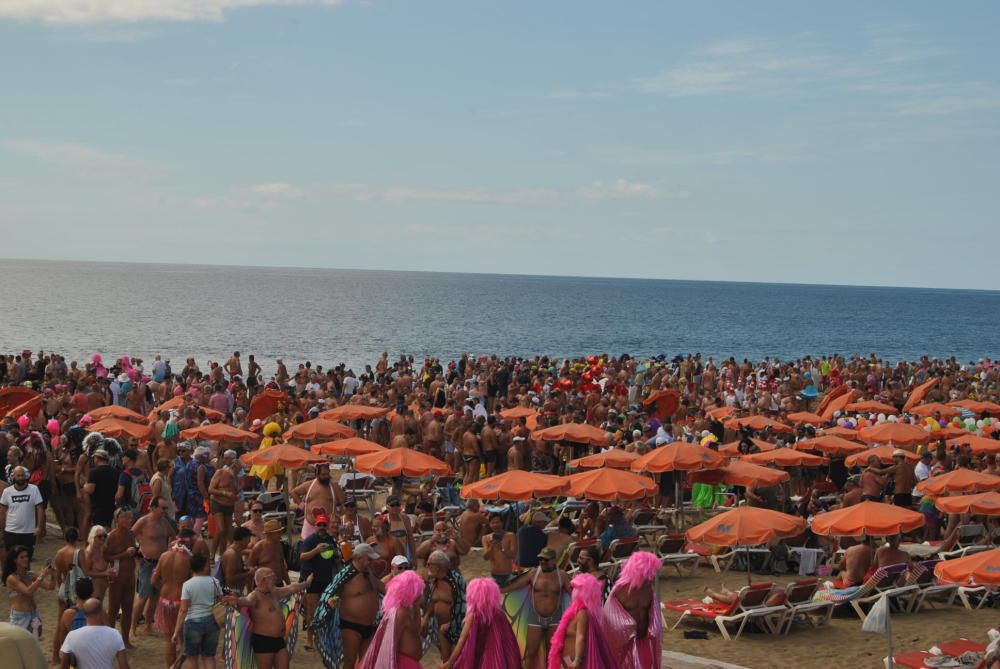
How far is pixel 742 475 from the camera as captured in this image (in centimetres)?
1432

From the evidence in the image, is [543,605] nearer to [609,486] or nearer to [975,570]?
[975,570]

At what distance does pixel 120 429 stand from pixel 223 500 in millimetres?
4117

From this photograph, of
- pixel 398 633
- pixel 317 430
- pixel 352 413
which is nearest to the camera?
pixel 398 633

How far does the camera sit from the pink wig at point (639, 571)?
8.29m

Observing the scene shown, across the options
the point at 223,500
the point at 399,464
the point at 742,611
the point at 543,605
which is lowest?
the point at 742,611

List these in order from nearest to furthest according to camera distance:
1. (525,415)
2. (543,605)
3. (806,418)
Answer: (543,605) < (525,415) < (806,418)

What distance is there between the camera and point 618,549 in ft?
42.9

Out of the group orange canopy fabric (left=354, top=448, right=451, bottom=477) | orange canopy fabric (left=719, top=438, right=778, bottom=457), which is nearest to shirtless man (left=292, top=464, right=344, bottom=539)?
orange canopy fabric (left=354, top=448, right=451, bottom=477)

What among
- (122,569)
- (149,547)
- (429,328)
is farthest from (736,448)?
(429,328)

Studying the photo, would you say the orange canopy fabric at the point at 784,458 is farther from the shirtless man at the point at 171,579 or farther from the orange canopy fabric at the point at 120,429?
the shirtless man at the point at 171,579

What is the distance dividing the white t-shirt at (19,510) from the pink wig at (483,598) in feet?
17.7

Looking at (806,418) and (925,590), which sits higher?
(806,418)

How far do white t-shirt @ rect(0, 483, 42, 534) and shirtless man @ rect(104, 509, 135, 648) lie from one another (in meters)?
1.70

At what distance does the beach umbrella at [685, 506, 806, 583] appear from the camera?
1169 centimetres
